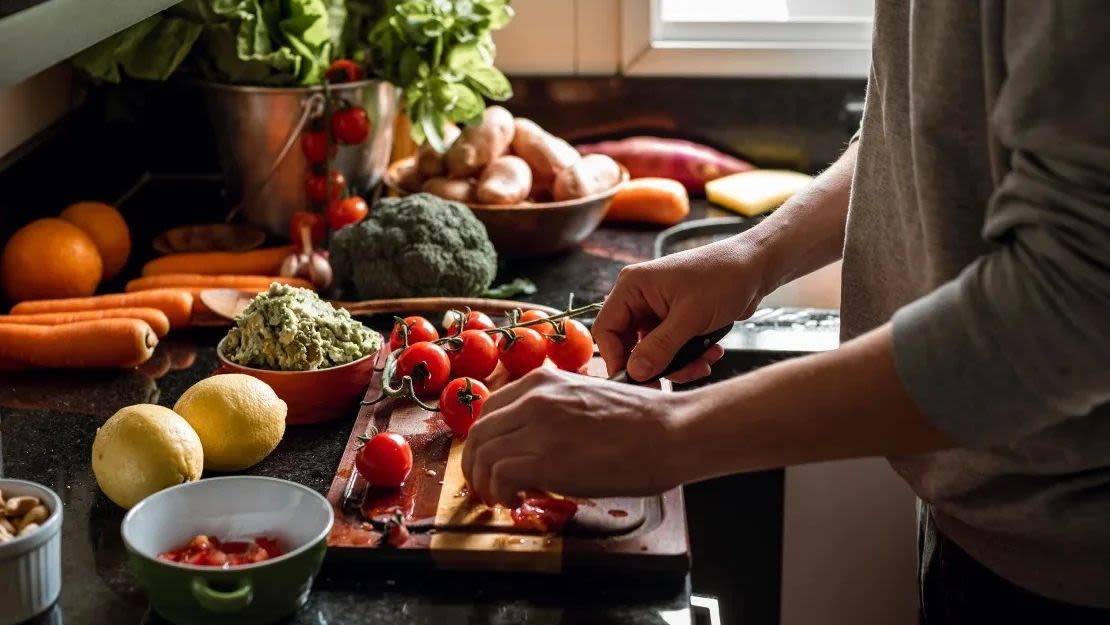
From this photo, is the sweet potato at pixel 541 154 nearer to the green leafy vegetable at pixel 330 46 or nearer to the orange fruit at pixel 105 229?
the green leafy vegetable at pixel 330 46

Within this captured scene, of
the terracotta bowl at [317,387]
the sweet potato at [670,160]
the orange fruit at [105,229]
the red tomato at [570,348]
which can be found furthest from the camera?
the sweet potato at [670,160]

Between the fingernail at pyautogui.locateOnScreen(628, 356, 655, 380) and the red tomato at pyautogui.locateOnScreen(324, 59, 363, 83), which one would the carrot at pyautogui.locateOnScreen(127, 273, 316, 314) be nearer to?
the red tomato at pyautogui.locateOnScreen(324, 59, 363, 83)

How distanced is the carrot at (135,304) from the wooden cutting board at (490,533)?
1.74ft

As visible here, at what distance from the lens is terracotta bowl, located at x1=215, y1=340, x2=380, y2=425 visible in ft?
4.37

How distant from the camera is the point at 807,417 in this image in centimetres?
89

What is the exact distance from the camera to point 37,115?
191 centimetres

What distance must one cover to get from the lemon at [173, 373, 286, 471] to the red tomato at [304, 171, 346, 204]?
2.22ft

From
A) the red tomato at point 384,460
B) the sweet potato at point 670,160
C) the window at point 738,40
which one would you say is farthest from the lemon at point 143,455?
the window at point 738,40

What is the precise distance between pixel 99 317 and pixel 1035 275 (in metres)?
1.17

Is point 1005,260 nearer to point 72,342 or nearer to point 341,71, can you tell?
point 72,342

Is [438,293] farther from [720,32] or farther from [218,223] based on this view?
[720,32]

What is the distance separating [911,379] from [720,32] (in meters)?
1.53

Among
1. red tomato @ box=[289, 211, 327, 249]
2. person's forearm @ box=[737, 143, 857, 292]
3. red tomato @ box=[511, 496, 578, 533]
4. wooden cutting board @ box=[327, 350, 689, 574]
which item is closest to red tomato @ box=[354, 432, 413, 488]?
wooden cutting board @ box=[327, 350, 689, 574]

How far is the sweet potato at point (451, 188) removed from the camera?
189 centimetres
